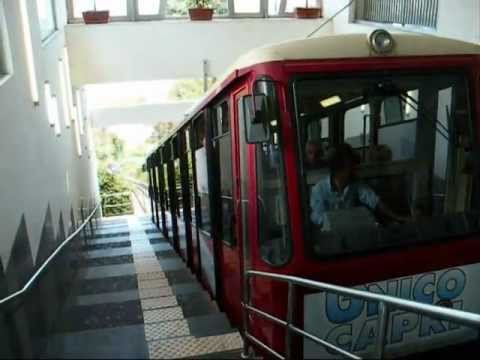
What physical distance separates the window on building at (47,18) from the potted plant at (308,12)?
466 centimetres

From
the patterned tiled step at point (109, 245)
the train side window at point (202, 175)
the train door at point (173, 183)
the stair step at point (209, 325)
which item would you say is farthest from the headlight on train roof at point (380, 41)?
the patterned tiled step at point (109, 245)

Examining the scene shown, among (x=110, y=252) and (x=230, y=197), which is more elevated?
(x=230, y=197)

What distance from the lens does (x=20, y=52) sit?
16.0ft

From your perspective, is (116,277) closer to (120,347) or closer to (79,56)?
(120,347)

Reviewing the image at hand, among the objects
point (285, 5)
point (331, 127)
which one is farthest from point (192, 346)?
point (285, 5)

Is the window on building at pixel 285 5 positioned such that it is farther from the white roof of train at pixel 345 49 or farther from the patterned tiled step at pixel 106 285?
the white roof of train at pixel 345 49

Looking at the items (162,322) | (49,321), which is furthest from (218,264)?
(49,321)

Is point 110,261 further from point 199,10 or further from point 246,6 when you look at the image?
point 246,6

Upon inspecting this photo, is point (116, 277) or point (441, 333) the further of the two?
point (116, 277)

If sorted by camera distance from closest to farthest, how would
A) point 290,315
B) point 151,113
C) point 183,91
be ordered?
point 290,315, point 151,113, point 183,91

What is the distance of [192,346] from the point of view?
3.05 m

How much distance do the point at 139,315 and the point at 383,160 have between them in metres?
2.54

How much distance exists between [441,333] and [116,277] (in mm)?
4106

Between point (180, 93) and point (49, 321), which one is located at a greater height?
point (180, 93)
